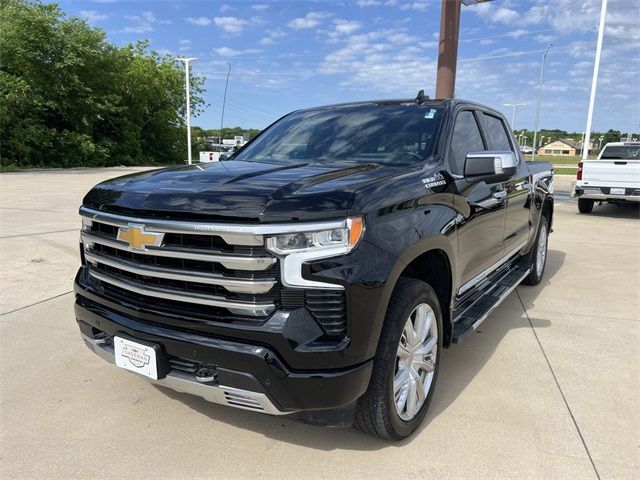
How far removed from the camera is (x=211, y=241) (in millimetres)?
2146

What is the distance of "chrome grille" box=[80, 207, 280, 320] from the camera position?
2064 mm

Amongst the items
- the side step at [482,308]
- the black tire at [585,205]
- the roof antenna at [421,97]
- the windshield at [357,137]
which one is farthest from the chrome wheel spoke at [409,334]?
the black tire at [585,205]

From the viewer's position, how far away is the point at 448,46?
32.9ft

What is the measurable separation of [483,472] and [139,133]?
3888 cm

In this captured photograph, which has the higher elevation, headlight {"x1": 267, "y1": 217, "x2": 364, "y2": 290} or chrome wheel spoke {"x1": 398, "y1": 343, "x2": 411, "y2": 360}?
headlight {"x1": 267, "y1": 217, "x2": 364, "y2": 290}

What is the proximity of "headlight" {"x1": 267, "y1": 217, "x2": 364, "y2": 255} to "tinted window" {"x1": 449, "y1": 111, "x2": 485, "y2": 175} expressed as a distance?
1.37 meters

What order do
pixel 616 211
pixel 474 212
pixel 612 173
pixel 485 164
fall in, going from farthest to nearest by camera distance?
pixel 616 211 → pixel 612 173 → pixel 474 212 → pixel 485 164

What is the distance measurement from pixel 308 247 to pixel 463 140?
→ 1992 mm

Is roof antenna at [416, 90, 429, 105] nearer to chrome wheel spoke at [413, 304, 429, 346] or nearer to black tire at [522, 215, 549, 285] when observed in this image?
chrome wheel spoke at [413, 304, 429, 346]

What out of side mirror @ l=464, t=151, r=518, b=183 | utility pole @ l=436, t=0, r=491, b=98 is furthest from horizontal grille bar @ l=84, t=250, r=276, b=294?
utility pole @ l=436, t=0, r=491, b=98

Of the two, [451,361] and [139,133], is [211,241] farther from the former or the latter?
[139,133]

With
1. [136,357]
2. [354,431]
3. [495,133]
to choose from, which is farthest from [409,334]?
[495,133]

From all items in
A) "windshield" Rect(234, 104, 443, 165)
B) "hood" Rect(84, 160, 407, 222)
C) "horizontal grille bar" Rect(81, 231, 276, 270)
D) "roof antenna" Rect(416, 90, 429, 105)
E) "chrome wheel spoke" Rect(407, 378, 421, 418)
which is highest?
"roof antenna" Rect(416, 90, 429, 105)

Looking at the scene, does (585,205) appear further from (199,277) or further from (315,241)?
(199,277)
